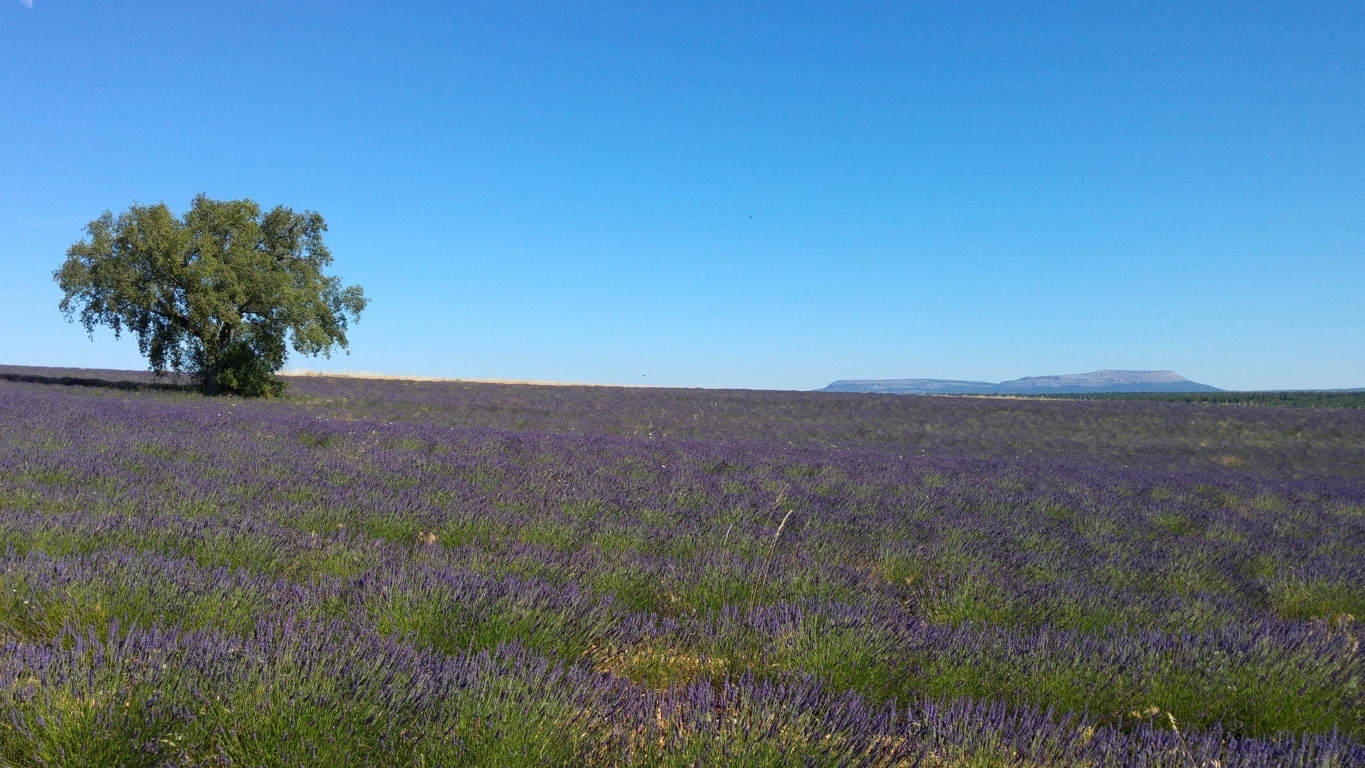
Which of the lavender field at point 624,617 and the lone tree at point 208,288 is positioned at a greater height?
the lone tree at point 208,288

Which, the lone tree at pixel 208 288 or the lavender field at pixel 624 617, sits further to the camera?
the lone tree at pixel 208 288

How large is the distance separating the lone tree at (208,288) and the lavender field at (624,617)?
14830 millimetres

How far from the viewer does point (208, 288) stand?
829 inches

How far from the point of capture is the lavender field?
5.44 ft

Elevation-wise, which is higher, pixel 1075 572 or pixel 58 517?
pixel 58 517

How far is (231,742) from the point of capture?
1.57 metres

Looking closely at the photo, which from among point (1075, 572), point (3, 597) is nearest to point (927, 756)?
point (3, 597)

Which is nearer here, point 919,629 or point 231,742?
point 231,742

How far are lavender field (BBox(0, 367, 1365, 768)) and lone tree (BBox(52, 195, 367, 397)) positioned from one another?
14830 mm

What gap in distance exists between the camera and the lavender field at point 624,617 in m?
1.66

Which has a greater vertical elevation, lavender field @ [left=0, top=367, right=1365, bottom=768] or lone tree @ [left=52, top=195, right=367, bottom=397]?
lone tree @ [left=52, top=195, right=367, bottom=397]

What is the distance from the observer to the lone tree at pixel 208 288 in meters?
21.1

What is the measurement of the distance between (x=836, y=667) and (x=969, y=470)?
8789mm

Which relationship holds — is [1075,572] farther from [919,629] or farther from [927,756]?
[927,756]
